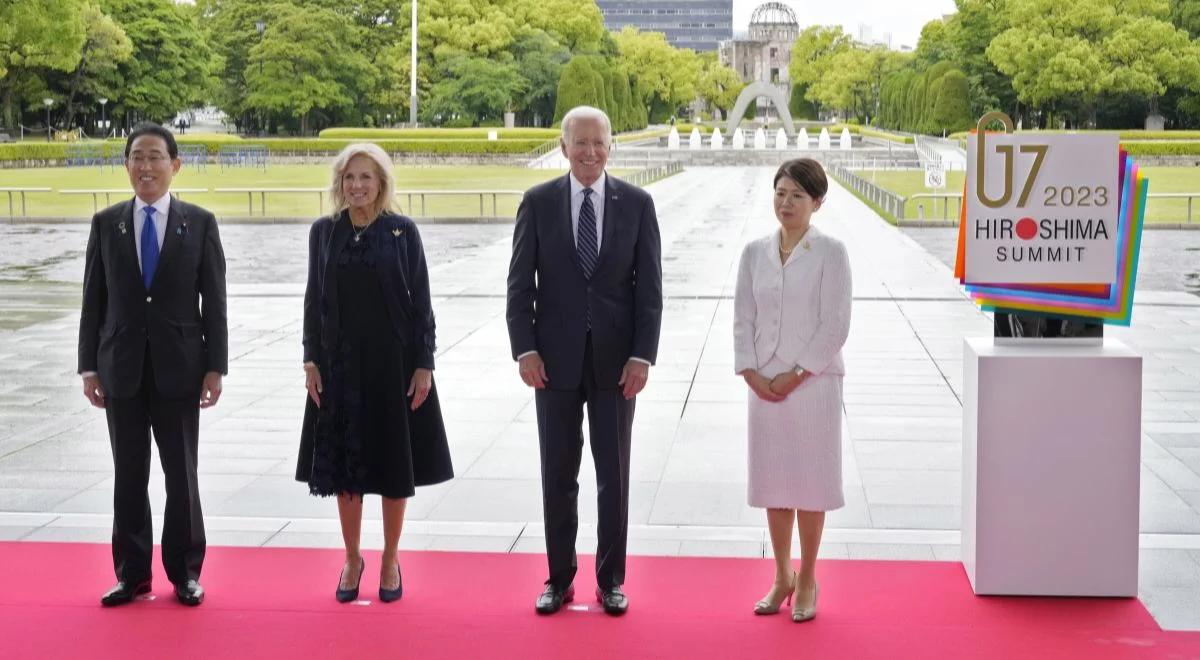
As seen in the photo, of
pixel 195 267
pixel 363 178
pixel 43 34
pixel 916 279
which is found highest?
pixel 43 34

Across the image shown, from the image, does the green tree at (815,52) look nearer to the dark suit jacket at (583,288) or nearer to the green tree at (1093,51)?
the green tree at (1093,51)

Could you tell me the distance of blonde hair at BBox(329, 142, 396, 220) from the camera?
15.9 feet

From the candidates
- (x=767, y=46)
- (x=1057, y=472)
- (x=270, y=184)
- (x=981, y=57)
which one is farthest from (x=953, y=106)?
(x=767, y=46)

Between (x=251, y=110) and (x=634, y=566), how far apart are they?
72.2 meters

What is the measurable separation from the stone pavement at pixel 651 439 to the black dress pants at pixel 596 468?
85cm

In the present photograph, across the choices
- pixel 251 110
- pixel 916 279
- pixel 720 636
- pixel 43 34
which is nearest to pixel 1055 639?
pixel 720 636

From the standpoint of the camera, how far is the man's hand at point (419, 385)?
16.1ft

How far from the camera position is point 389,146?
54906 mm

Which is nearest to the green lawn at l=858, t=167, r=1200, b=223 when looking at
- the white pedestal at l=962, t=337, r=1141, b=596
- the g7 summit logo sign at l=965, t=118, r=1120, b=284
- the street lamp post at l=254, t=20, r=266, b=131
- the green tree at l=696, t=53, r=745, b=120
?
the g7 summit logo sign at l=965, t=118, r=1120, b=284

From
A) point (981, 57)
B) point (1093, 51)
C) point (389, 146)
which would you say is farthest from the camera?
point (981, 57)

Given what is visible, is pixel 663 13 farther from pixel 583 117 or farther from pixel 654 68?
pixel 583 117

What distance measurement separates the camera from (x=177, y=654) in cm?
445

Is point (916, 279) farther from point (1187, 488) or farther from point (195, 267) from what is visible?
point (195, 267)

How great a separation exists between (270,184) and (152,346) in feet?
114
